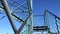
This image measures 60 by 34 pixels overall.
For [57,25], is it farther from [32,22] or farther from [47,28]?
[32,22]

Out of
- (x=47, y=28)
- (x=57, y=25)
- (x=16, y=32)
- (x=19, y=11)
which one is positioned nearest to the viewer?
(x=16, y=32)

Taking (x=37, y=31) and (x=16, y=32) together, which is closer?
(x=16, y=32)

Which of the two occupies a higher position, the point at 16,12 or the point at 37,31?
the point at 16,12

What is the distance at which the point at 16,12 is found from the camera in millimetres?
8664

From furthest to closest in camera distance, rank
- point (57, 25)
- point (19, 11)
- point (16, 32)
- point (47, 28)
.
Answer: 1. point (19, 11)
2. point (47, 28)
3. point (57, 25)
4. point (16, 32)

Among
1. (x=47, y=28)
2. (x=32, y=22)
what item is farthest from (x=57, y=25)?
(x=32, y=22)

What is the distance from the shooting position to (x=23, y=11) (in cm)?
885

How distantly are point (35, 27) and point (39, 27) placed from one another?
6.9 inches

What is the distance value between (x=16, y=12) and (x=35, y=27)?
3.48ft

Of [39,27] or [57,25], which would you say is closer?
[57,25]

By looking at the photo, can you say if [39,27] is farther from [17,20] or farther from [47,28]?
[17,20]

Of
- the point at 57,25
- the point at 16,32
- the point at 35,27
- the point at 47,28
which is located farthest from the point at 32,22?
the point at 16,32

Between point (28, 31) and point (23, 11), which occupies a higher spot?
point (23, 11)

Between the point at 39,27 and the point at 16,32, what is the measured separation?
14.4ft
